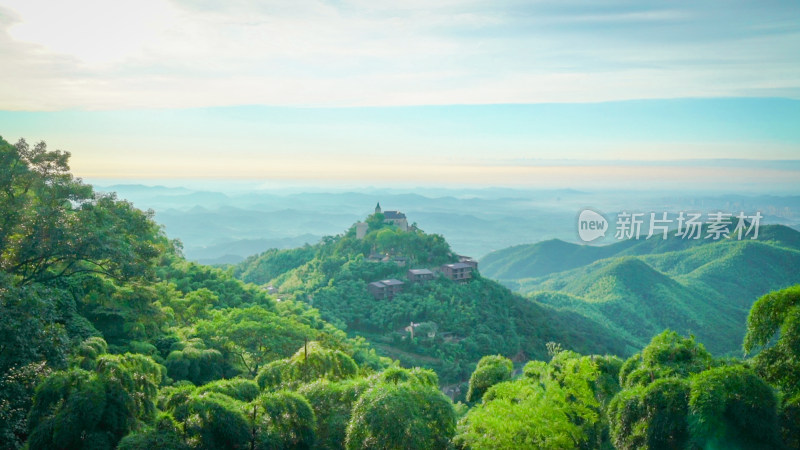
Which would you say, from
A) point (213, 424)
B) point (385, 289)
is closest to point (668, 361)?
point (213, 424)

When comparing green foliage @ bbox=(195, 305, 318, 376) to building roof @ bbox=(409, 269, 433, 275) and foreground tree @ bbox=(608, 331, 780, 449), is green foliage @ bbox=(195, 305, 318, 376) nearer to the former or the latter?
foreground tree @ bbox=(608, 331, 780, 449)

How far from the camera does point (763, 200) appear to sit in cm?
12556

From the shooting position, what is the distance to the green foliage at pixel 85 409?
6562mm

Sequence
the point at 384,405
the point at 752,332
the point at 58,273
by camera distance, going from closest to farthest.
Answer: the point at 384,405
the point at 752,332
the point at 58,273

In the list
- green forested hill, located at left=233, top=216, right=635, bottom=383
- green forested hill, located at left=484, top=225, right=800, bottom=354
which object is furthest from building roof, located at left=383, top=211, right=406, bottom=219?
green forested hill, located at left=484, top=225, right=800, bottom=354

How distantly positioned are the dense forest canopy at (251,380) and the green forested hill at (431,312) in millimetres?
16078

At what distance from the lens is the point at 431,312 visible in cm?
3509

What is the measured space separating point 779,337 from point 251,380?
927 centimetres

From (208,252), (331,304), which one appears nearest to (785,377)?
(331,304)

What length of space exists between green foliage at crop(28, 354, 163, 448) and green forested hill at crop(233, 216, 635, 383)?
23048mm

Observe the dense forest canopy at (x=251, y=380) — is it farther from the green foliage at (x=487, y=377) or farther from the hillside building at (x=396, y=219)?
the hillside building at (x=396, y=219)

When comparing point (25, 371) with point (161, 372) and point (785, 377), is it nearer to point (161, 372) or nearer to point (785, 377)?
point (161, 372)

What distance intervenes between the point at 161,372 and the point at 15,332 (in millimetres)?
3887

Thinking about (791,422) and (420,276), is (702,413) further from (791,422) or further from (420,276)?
(420,276)
